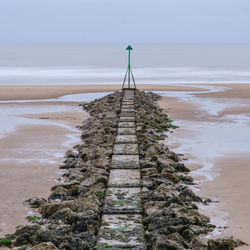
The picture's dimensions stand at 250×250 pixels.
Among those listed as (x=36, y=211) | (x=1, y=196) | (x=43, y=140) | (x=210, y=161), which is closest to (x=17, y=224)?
(x=36, y=211)

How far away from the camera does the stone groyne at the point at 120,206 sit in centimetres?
565

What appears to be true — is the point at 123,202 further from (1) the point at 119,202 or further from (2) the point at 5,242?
(2) the point at 5,242

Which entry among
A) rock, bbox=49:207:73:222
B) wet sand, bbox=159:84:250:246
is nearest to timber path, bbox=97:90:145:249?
rock, bbox=49:207:73:222

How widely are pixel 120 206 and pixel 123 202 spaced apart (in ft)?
0.60

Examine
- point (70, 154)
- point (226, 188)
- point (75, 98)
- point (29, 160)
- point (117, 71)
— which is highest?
point (117, 71)

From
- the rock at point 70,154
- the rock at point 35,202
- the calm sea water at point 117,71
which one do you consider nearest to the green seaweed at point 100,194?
the rock at point 35,202

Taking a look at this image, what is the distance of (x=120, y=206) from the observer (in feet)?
21.9

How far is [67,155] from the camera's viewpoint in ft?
36.0

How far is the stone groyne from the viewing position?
5652 mm

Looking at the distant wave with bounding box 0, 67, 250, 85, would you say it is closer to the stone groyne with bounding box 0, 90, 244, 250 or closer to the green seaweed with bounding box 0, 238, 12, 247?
the stone groyne with bounding box 0, 90, 244, 250

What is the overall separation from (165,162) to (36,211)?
318 cm

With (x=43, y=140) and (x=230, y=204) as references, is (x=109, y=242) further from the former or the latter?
(x=43, y=140)

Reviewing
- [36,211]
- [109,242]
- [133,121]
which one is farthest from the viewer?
[133,121]

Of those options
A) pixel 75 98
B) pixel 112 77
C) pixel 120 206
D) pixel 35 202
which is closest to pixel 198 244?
pixel 120 206
